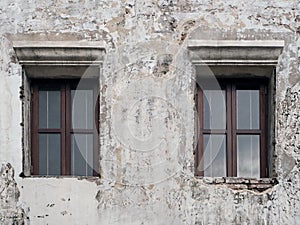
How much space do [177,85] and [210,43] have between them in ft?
1.74

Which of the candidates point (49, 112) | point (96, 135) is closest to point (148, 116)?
point (96, 135)

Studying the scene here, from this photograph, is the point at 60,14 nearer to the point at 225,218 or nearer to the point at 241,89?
the point at 241,89

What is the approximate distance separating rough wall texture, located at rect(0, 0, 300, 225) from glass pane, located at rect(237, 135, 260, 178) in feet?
1.02

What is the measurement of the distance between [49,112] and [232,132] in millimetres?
1873

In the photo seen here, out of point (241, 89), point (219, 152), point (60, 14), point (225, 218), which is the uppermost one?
point (60, 14)

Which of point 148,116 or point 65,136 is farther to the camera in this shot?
point 65,136

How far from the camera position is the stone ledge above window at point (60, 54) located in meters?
8.60

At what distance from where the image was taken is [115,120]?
28.2 ft

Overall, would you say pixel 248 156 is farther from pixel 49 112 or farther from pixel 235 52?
pixel 49 112

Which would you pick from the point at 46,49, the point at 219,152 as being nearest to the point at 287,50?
the point at 219,152

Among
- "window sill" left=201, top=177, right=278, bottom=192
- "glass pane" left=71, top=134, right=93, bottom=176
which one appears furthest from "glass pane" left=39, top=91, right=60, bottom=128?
"window sill" left=201, top=177, right=278, bottom=192

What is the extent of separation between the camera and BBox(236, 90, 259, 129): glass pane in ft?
29.0

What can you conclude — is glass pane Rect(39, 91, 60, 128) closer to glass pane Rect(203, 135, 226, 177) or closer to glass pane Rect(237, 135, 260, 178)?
glass pane Rect(203, 135, 226, 177)

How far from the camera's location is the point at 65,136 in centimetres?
881
